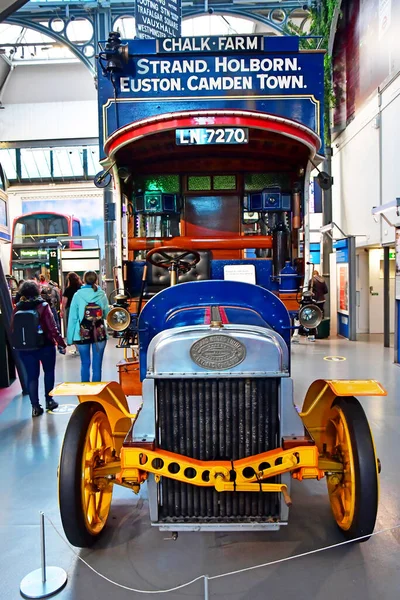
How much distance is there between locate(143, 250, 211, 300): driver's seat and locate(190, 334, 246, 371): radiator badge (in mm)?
2190

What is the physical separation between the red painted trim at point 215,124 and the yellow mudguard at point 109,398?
192 cm

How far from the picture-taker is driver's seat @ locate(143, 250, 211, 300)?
4.47 meters

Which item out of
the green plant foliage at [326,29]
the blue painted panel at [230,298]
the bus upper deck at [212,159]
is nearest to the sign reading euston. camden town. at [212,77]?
the bus upper deck at [212,159]

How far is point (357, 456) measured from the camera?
2383mm

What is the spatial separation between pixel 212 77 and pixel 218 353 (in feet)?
11.1

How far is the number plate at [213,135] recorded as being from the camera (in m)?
3.60

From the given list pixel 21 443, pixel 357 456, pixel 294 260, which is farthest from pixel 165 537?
pixel 294 260

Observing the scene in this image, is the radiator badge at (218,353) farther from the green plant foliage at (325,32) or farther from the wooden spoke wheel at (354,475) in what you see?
the green plant foliage at (325,32)

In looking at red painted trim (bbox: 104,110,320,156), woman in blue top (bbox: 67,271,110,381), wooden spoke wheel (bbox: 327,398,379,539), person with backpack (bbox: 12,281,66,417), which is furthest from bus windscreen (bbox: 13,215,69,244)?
wooden spoke wheel (bbox: 327,398,379,539)

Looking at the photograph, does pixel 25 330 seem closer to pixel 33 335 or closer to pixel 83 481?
pixel 33 335

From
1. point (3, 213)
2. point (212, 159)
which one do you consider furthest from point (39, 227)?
point (212, 159)

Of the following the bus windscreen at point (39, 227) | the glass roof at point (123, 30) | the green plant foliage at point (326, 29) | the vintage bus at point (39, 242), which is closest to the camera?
the green plant foliage at point (326, 29)

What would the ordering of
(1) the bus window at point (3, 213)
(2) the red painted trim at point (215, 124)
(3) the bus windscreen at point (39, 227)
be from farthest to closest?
(3) the bus windscreen at point (39, 227) < (1) the bus window at point (3, 213) < (2) the red painted trim at point (215, 124)

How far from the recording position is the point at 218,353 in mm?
2232
